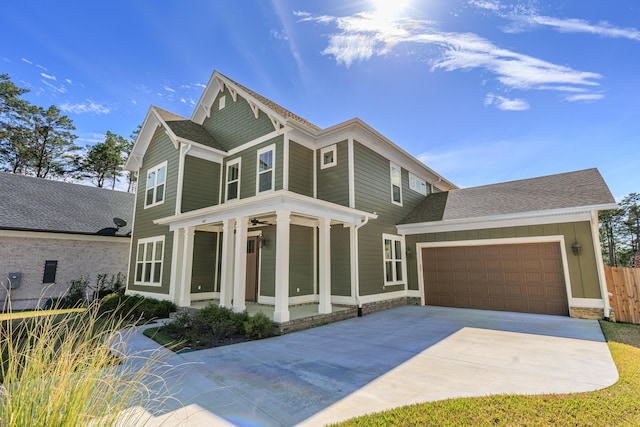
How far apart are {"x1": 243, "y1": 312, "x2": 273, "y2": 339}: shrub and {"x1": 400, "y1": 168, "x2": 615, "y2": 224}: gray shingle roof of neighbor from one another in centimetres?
706

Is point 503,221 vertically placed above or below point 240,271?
above

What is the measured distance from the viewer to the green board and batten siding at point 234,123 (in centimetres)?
1072

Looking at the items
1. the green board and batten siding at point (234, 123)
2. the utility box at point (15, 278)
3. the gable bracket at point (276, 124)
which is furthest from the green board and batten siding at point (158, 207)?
the gable bracket at point (276, 124)

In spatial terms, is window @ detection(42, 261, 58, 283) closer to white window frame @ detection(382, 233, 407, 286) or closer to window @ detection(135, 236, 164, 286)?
window @ detection(135, 236, 164, 286)

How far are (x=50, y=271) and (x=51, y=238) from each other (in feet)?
4.75

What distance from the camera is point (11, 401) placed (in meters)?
1.62

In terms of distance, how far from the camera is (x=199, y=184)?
11422mm

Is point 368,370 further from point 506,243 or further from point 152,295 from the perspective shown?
point 152,295

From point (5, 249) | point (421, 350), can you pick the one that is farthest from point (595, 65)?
point (5, 249)

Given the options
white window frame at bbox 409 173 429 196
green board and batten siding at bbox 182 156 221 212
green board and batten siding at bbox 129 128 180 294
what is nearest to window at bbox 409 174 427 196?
white window frame at bbox 409 173 429 196

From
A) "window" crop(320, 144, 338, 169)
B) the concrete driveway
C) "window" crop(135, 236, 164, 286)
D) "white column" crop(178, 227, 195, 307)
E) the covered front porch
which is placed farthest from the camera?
"window" crop(135, 236, 164, 286)

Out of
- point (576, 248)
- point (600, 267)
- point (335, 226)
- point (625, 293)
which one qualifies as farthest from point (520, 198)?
point (335, 226)

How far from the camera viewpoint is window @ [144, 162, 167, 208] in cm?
1234

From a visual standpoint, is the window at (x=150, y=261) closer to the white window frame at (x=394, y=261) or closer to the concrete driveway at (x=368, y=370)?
the concrete driveway at (x=368, y=370)
